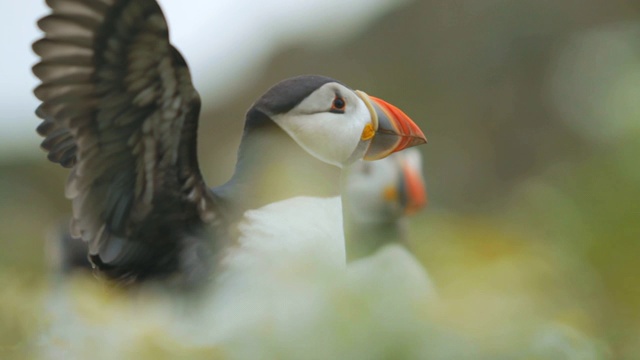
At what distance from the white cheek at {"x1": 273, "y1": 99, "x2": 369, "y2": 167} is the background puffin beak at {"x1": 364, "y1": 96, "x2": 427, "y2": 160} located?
0.03 meters

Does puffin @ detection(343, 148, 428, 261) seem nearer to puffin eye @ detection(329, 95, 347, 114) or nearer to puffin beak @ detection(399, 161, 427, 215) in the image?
puffin beak @ detection(399, 161, 427, 215)

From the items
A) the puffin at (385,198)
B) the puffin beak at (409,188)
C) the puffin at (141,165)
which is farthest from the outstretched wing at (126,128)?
the puffin beak at (409,188)

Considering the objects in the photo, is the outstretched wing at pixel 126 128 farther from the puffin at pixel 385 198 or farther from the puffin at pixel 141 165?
the puffin at pixel 385 198

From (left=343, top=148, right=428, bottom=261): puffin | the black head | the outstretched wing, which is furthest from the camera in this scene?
(left=343, top=148, right=428, bottom=261): puffin

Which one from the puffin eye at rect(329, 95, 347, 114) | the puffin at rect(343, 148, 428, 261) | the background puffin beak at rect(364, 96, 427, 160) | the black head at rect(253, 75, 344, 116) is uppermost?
the black head at rect(253, 75, 344, 116)

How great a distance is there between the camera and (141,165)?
4.35 ft

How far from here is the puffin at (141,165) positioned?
1.29 m

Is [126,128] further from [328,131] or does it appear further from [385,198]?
[385,198]

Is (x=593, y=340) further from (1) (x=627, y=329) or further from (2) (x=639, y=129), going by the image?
(2) (x=639, y=129)

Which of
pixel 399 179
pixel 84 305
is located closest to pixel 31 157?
pixel 399 179

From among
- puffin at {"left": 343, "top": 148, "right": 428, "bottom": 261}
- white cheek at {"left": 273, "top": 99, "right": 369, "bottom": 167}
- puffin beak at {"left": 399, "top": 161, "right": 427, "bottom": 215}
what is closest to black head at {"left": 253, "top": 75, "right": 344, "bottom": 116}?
white cheek at {"left": 273, "top": 99, "right": 369, "bottom": 167}

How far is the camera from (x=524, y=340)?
488 mm

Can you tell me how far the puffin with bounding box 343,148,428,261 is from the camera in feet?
9.18

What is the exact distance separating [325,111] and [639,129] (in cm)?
91
